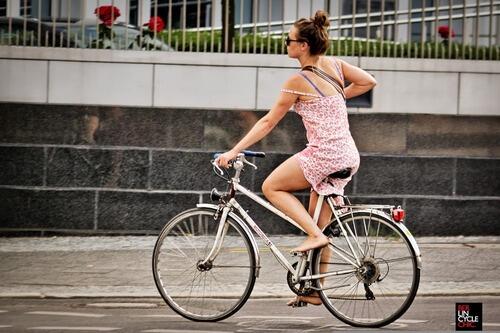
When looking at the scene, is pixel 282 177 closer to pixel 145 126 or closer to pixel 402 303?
pixel 402 303

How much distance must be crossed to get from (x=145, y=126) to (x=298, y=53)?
177 inches

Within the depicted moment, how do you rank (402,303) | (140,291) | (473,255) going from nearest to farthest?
(402,303), (140,291), (473,255)

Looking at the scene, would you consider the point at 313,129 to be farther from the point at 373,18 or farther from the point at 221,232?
the point at 373,18

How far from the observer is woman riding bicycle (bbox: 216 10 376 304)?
7191 mm

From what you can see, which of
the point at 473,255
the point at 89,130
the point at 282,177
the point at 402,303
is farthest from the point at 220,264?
the point at 89,130

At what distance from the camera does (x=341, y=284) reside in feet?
23.8

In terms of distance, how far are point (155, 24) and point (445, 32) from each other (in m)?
2.91

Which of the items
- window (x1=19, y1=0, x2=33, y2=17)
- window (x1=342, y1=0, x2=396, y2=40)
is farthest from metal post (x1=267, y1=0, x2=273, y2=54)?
window (x1=19, y1=0, x2=33, y2=17)

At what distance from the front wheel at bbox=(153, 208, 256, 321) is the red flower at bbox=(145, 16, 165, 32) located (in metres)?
Result: 4.61

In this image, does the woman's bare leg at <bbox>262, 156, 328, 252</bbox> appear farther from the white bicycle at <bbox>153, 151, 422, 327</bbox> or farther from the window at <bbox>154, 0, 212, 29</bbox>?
the window at <bbox>154, 0, 212, 29</bbox>

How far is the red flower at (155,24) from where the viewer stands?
11.8 meters

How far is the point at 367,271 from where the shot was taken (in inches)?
283

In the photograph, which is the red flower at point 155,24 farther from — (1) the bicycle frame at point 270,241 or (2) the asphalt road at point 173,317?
(1) the bicycle frame at point 270,241

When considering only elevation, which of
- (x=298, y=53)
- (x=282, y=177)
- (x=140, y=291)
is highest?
(x=298, y=53)
